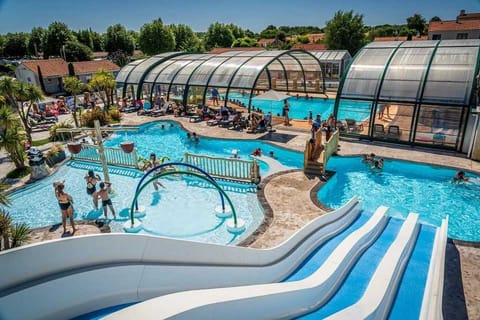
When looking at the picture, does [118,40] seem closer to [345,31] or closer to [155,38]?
[155,38]

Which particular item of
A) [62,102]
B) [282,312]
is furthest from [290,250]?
[62,102]

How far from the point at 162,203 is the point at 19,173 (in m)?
7.35

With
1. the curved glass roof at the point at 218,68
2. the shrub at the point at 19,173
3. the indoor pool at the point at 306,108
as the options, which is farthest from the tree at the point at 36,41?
the shrub at the point at 19,173

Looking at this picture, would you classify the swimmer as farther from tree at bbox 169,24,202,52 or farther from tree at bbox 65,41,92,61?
tree at bbox 169,24,202,52

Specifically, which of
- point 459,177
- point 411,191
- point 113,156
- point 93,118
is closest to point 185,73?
point 93,118

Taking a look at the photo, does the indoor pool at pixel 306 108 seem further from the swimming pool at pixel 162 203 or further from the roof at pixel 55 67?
the roof at pixel 55 67

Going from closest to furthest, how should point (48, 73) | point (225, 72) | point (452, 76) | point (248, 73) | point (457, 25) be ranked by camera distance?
point (452, 76) → point (248, 73) → point (225, 72) → point (48, 73) → point (457, 25)

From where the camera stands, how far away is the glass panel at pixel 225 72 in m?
23.5

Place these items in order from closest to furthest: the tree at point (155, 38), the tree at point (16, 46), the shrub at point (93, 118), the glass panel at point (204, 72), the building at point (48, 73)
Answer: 1. the shrub at point (93, 118)
2. the glass panel at point (204, 72)
3. the building at point (48, 73)
4. the tree at point (155, 38)
5. the tree at point (16, 46)

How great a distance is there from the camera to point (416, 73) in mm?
16406

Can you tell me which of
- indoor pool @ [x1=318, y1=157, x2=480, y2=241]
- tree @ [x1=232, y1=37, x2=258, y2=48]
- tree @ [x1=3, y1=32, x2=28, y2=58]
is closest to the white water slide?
indoor pool @ [x1=318, y1=157, x2=480, y2=241]

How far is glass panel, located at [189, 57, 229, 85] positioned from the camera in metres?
24.4

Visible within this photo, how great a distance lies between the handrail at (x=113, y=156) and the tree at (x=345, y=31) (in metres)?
46.1

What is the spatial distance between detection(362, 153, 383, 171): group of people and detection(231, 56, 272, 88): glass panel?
10208mm
